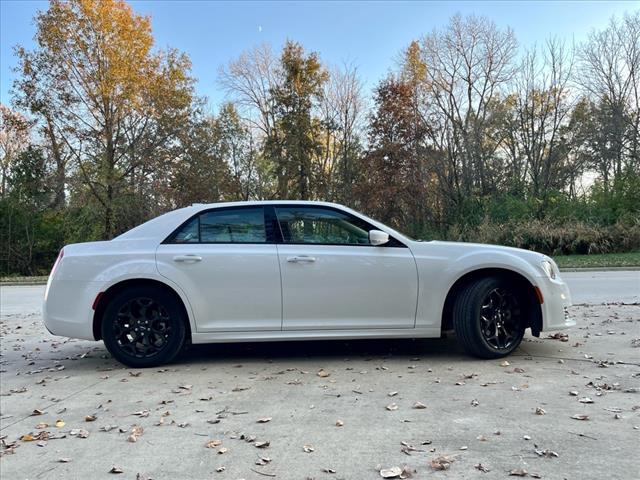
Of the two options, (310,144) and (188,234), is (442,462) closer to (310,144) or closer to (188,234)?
(188,234)

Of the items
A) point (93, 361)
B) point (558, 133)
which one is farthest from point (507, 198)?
point (93, 361)

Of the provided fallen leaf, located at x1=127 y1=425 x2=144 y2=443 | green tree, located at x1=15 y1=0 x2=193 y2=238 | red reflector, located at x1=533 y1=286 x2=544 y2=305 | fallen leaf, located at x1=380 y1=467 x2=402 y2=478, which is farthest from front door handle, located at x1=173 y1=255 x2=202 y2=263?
green tree, located at x1=15 y1=0 x2=193 y2=238

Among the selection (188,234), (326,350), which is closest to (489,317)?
(326,350)

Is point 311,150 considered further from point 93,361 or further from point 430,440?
point 430,440

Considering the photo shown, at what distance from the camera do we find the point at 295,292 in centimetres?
487

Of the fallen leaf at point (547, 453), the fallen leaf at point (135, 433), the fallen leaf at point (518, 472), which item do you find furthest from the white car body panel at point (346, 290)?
the fallen leaf at point (518, 472)

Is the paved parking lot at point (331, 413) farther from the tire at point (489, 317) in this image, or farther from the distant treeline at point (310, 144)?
the distant treeline at point (310, 144)

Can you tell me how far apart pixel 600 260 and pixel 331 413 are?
55.9 ft

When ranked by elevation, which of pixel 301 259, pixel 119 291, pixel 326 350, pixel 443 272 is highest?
pixel 301 259

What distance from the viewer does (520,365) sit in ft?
15.5

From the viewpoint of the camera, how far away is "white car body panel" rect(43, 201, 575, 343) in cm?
487

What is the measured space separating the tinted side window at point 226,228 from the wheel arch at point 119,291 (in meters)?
0.46

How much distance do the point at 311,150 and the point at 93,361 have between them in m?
24.5

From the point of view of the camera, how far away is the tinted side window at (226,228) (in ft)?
16.6
